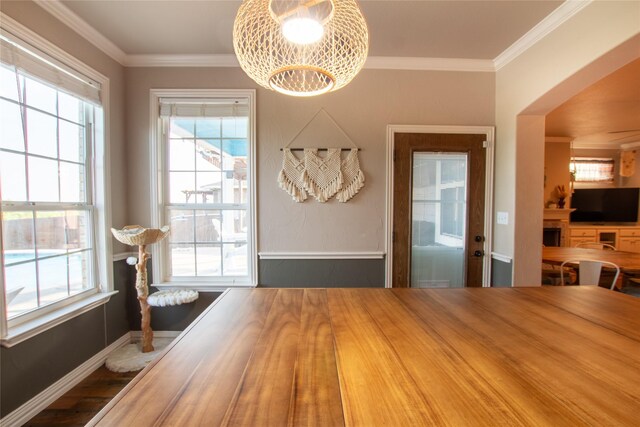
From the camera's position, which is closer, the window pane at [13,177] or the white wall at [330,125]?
the window pane at [13,177]

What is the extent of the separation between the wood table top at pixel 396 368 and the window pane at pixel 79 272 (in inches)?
67.4

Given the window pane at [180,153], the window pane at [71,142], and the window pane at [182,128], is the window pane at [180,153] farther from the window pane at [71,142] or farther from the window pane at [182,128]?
the window pane at [71,142]

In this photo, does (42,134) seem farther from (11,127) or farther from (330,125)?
(330,125)

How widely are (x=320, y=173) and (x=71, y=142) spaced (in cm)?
191

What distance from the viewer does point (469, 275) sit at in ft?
8.32

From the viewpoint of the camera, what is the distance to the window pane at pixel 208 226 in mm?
2553

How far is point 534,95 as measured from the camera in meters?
2.09

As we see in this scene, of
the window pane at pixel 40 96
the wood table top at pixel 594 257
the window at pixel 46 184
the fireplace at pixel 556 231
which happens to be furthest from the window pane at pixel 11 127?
the fireplace at pixel 556 231

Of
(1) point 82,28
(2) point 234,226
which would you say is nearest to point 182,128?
(1) point 82,28

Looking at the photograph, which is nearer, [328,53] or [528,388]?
[528,388]

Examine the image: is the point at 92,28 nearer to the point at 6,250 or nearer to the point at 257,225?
the point at 6,250

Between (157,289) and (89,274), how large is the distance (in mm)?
524

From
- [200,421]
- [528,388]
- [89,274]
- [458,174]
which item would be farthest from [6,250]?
[458,174]

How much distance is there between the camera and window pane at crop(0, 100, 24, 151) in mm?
1562
